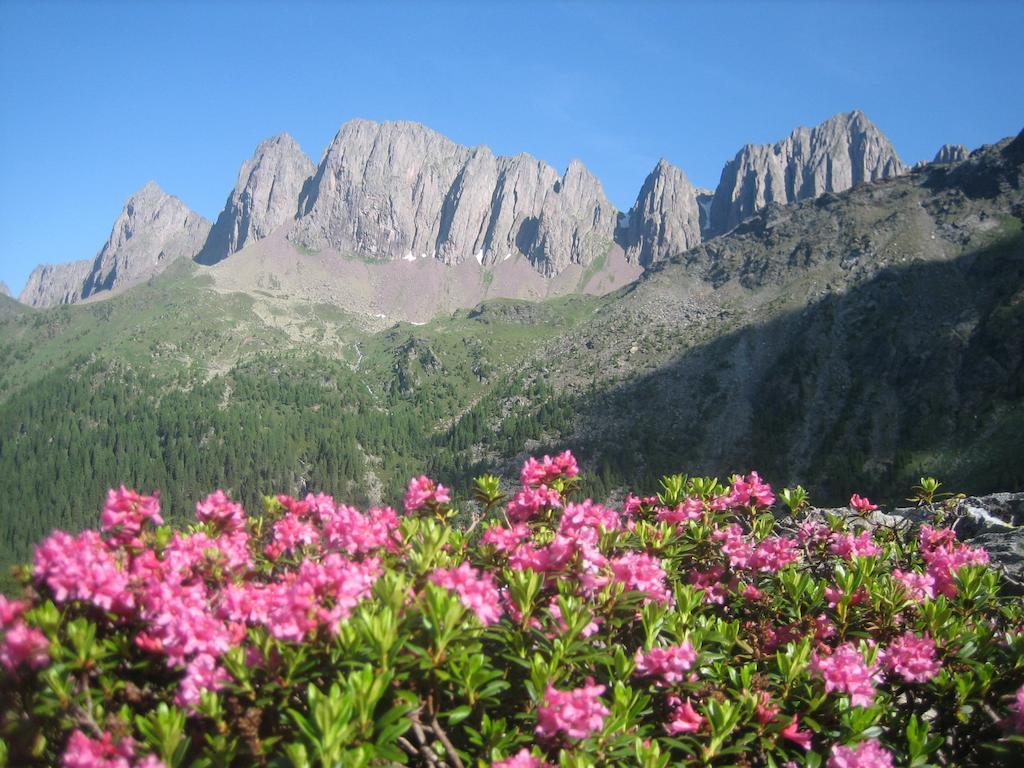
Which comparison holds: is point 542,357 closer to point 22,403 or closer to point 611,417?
point 611,417

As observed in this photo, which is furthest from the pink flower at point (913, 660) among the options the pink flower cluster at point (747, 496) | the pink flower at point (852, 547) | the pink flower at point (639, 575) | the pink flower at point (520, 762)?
the pink flower at point (520, 762)

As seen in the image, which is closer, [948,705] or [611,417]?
[948,705]

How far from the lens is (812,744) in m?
4.52

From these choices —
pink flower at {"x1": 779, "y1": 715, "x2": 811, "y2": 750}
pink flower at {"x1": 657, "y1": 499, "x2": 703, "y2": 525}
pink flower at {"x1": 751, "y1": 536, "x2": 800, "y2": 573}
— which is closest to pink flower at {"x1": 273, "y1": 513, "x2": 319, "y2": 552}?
pink flower at {"x1": 657, "y1": 499, "x2": 703, "y2": 525}

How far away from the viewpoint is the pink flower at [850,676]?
4387mm

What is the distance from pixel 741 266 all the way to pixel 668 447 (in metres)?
82.1

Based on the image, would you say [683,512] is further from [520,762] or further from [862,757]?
[520,762]

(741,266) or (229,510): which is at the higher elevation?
(741,266)

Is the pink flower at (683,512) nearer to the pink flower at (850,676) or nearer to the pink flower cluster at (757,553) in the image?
the pink flower cluster at (757,553)

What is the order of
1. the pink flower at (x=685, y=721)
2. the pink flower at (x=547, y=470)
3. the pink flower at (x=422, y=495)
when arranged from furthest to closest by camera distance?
1. the pink flower at (x=547, y=470)
2. the pink flower at (x=422, y=495)
3. the pink flower at (x=685, y=721)

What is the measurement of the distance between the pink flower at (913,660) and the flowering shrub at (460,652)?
2 centimetres

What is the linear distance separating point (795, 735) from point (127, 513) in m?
5.18

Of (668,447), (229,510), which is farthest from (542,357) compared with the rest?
(229,510)

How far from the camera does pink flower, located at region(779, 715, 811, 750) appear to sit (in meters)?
4.25
